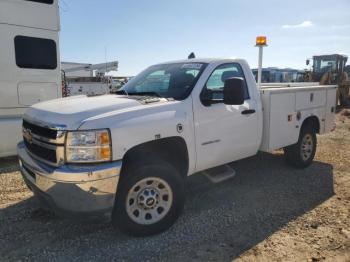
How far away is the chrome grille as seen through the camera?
3164 millimetres

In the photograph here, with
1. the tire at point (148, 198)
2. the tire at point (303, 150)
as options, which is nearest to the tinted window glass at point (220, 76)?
the tire at point (148, 198)

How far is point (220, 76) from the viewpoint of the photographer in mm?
4535

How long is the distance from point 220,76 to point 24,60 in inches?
167

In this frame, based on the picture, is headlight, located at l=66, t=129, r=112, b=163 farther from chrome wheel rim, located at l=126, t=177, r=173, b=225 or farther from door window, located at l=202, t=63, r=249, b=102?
door window, located at l=202, t=63, r=249, b=102

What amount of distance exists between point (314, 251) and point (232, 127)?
173 cm

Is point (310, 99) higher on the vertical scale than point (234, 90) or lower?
lower

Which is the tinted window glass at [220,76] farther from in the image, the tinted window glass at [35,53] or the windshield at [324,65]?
the windshield at [324,65]

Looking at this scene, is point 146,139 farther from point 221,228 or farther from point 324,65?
point 324,65

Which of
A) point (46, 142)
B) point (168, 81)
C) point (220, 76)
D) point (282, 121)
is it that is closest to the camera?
point (46, 142)

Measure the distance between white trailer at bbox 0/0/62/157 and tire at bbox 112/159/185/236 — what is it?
12.9 feet

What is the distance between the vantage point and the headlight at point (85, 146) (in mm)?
3117

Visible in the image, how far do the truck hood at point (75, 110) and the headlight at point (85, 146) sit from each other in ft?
0.32

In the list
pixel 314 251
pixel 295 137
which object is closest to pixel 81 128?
pixel 314 251

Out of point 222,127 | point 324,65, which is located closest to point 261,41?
point 222,127
